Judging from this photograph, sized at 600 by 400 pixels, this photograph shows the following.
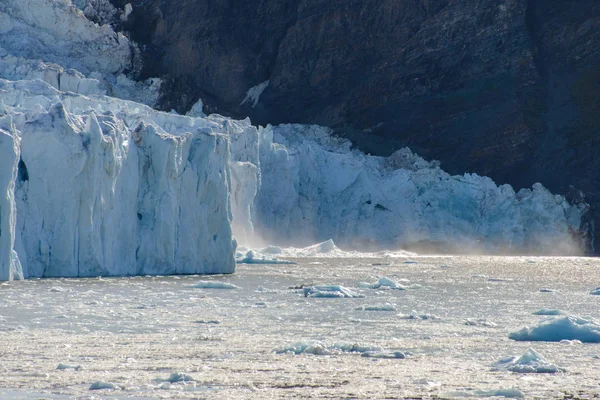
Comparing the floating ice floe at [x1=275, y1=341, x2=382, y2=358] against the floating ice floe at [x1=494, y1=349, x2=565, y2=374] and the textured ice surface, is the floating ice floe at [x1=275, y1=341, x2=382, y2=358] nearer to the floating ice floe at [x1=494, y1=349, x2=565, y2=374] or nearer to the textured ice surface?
the textured ice surface

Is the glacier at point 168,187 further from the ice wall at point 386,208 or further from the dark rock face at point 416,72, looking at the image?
the dark rock face at point 416,72

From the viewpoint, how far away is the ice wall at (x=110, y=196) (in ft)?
90.5

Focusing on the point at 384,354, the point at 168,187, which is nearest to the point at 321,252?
the point at 168,187

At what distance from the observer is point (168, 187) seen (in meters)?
31.7

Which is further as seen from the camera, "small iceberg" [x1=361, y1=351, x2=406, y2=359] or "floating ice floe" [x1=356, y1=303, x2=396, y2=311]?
"floating ice floe" [x1=356, y1=303, x2=396, y2=311]

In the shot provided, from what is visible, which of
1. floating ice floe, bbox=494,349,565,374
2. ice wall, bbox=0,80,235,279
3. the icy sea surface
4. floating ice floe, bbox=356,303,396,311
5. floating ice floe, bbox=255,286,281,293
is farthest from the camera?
ice wall, bbox=0,80,235,279

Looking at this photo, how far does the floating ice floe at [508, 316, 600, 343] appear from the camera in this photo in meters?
17.8

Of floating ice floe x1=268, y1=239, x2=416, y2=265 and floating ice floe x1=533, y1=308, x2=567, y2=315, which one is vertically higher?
floating ice floe x1=268, y1=239, x2=416, y2=265

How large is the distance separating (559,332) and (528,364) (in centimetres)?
348

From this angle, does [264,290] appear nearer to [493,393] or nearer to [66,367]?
[66,367]

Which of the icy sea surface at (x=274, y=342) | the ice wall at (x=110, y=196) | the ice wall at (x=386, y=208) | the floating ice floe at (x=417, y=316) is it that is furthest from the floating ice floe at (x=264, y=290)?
the ice wall at (x=386, y=208)

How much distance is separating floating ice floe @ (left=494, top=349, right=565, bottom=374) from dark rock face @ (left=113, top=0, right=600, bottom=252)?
162ft

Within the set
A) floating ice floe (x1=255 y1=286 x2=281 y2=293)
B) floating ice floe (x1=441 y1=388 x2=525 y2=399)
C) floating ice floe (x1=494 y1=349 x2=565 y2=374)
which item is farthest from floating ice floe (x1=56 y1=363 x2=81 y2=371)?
floating ice floe (x1=255 y1=286 x2=281 y2=293)

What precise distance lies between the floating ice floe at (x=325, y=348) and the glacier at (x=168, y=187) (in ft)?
36.7
